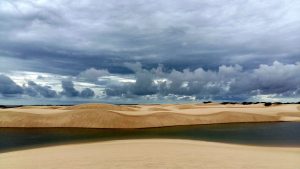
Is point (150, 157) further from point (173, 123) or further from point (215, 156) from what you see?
point (173, 123)

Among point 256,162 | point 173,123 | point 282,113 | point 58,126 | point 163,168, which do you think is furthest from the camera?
point 282,113

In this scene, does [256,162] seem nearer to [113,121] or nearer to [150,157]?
[150,157]

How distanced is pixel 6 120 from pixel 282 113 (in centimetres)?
8450

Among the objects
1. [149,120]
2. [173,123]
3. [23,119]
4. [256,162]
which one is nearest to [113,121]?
[149,120]

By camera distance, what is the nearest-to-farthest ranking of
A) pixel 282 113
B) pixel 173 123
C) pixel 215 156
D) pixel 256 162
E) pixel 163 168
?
pixel 163 168 < pixel 256 162 < pixel 215 156 < pixel 173 123 < pixel 282 113

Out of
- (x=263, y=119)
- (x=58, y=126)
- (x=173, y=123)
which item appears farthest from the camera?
(x=263, y=119)

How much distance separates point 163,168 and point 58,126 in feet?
183

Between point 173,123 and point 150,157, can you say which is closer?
point 150,157

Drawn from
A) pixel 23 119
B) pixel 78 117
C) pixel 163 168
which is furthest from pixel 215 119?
pixel 163 168

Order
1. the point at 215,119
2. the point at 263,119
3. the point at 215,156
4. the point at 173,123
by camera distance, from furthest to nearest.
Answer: the point at 263,119 → the point at 215,119 → the point at 173,123 → the point at 215,156

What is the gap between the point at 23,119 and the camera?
72000 mm

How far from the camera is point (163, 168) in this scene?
17281 mm

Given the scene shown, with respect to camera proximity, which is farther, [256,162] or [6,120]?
[6,120]

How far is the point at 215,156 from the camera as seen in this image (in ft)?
72.0
